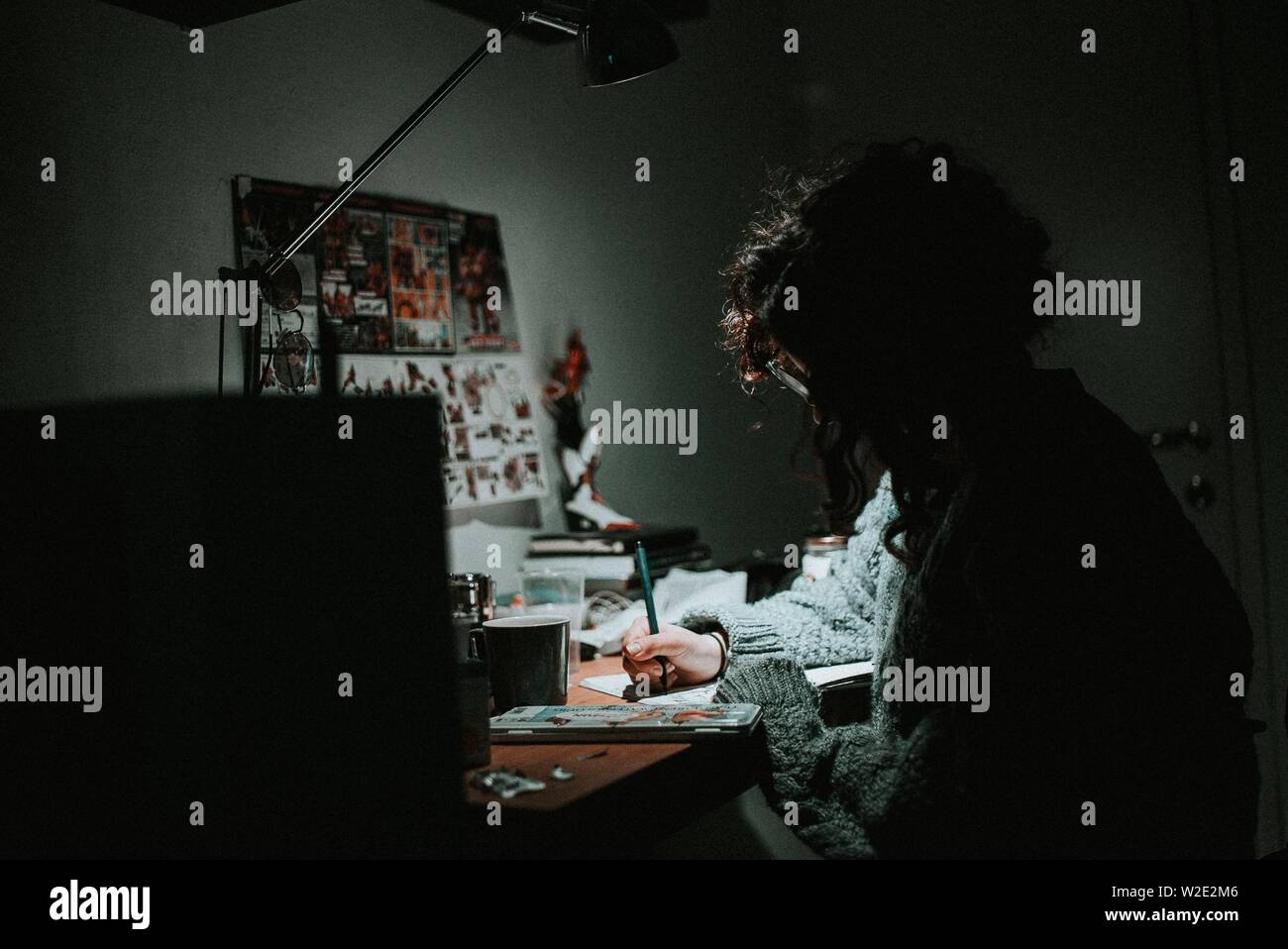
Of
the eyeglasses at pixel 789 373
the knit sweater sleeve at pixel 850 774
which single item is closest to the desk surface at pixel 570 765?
the knit sweater sleeve at pixel 850 774

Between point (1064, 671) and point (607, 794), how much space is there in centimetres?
42

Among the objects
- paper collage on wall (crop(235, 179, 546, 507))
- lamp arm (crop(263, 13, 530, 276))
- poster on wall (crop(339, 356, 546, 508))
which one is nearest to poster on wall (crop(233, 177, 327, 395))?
paper collage on wall (crop(235, 179, 546, 507))

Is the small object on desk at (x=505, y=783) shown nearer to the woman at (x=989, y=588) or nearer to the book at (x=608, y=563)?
the woman at (x=989, y=588)

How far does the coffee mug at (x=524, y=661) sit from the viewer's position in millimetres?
1109

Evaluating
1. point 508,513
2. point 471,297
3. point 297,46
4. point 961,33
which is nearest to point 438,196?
point 471,297

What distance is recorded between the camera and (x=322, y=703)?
30.9 inches

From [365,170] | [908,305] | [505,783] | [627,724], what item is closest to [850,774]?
[627,724]

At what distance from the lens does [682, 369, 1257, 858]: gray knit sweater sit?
0.87 m

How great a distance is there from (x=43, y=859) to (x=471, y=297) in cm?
124

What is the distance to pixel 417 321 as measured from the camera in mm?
1770

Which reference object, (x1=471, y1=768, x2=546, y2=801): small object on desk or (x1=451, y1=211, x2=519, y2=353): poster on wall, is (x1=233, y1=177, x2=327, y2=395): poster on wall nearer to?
(x1=451, y1=211, x2=519, y2=353): poster on wall

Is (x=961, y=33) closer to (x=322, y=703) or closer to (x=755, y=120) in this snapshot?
(x=755, y=120)

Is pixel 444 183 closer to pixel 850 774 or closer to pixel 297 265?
pixel 297 265

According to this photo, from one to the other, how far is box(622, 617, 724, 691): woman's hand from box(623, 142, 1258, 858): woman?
13cm
